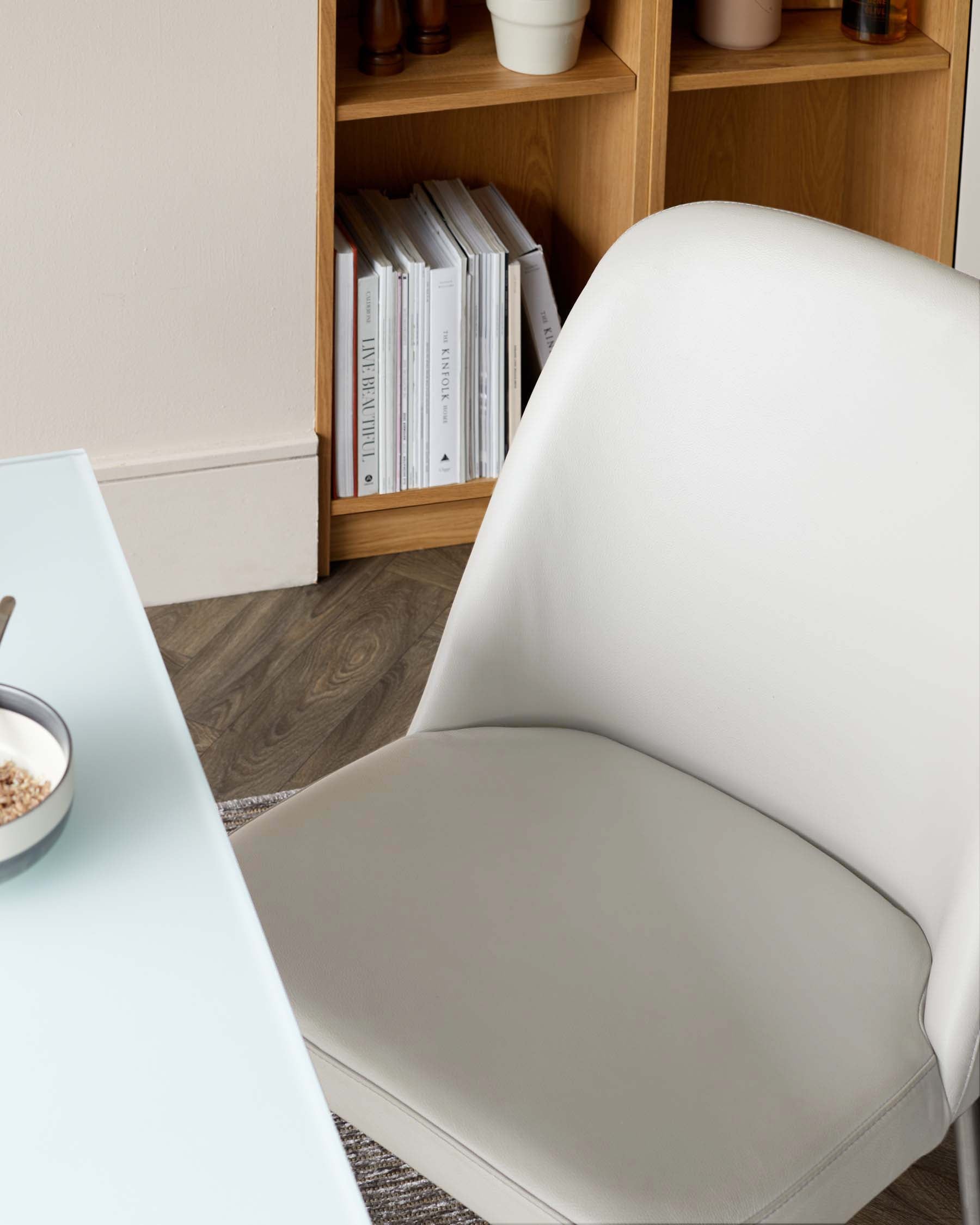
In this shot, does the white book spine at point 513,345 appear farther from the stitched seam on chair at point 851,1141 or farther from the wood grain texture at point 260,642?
the stitched seam on chair at point 851,1141

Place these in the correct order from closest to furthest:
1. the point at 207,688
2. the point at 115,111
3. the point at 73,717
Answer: the point at 73,717, the point at 115,111, the point at 207,688

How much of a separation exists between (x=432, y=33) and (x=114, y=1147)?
5.64 feet

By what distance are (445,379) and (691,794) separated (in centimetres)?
110

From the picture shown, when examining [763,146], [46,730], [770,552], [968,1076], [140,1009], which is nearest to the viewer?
[140,1009]

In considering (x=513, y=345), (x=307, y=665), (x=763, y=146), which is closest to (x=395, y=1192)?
(x=307, y=665)

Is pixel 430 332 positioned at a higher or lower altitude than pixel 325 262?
lower

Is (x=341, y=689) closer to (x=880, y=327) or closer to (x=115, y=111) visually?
(x=115, y=111)

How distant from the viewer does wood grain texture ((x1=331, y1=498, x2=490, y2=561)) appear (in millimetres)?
2338

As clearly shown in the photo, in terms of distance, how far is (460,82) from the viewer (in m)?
2.06

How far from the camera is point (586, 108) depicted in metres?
2.27

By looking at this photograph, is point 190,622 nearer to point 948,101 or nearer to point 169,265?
point 169,265

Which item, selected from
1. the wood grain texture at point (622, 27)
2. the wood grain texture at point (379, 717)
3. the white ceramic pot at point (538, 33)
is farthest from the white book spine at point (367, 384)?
the wood grain texture at point (622, 27)

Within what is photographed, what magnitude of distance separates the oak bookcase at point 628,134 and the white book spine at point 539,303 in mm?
104

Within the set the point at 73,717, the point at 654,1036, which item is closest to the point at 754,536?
the point at 654,1036
